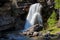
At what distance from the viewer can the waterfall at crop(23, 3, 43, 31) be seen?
57.8 metres

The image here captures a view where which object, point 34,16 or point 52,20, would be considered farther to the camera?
point 34,16

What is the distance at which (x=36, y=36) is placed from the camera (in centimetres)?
4388

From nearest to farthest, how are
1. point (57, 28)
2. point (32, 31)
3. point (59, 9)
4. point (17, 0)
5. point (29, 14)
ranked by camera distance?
point (32, 31) < point (57, 28) < point (59, 9) < point (29, 14) < point (17, 0)

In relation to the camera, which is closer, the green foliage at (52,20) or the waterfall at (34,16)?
the green foliage at (52,20)

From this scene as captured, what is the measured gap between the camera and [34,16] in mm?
58812

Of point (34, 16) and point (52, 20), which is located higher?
point (34, 16)

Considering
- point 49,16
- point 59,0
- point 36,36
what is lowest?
point 36,36

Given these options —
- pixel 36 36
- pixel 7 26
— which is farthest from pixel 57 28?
pixel 7 26

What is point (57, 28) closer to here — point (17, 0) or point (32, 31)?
point (32, 31)

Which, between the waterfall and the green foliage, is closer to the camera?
the green foliage

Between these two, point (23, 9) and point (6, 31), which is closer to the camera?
point (6, 31)

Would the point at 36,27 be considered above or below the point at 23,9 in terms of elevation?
below

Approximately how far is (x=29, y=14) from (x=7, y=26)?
1005cm

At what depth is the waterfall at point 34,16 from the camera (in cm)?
5778
